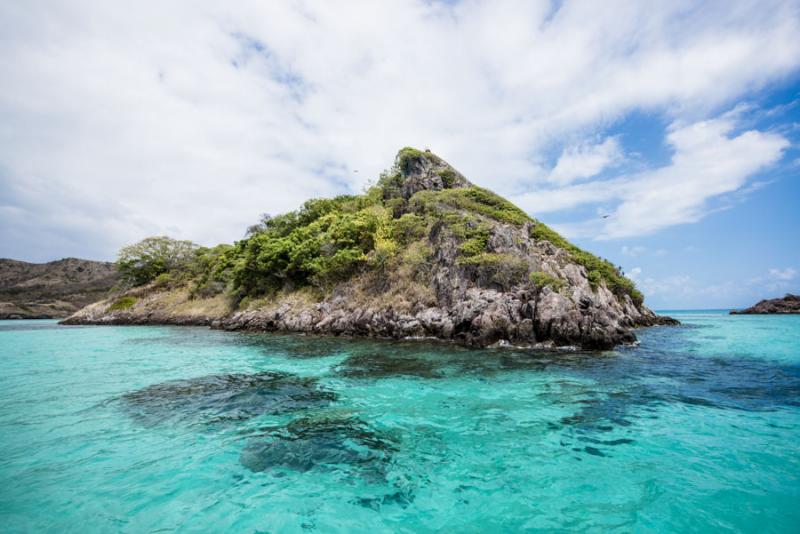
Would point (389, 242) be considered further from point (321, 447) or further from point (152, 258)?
point (152, 258)

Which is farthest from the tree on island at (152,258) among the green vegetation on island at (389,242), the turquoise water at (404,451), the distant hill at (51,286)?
the turquoise water at (404,451)

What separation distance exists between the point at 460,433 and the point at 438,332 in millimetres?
16797

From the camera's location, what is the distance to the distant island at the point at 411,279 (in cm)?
2258

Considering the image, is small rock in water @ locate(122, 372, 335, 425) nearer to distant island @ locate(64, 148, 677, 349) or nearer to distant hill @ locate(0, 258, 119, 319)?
distant island @ locate(64, 148, 677, 349)

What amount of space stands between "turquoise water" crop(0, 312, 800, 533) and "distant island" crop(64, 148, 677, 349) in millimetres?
8465

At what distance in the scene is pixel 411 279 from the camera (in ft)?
97.7

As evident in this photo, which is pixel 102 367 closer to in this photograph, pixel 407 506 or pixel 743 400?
pixel 407 506

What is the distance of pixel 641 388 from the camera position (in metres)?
11.7

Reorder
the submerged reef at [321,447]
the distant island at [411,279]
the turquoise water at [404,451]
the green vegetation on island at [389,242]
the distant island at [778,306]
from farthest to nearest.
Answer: the distant island at [778,306], the green vegetation on island at [389,242], the distant island at [411,279], the submerged reef at [321,447], the turquoise water at [404,451]

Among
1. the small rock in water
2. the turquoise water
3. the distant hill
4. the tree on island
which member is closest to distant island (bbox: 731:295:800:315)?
the turquoise water

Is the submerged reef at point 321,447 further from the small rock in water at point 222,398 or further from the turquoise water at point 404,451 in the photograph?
the small rock in water at point 222,398

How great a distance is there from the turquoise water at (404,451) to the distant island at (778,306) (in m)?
66.1

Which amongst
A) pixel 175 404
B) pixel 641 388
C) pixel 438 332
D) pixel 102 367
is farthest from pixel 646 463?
pixel 102 367

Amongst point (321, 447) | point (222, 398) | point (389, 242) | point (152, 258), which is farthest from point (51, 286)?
point (321, 447)
